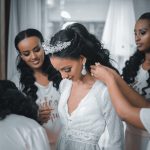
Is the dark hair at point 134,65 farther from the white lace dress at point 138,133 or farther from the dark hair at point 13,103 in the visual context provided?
the dark hair at point 13,103

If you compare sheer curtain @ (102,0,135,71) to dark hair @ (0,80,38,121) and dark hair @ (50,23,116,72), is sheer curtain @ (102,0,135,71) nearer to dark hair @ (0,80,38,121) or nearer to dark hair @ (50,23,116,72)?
dark hair @ (50,23,116,72)

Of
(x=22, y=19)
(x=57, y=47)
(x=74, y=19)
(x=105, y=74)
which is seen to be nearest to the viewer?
(x=105, y=74)

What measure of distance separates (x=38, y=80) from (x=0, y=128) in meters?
0.78

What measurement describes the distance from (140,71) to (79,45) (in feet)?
1.39

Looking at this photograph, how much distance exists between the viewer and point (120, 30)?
1634mm

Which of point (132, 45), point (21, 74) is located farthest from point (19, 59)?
point (132, 45)

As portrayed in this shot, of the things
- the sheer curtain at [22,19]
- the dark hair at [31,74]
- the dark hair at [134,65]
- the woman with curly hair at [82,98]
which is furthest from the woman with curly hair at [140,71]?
the sheer curtain at [22,19]

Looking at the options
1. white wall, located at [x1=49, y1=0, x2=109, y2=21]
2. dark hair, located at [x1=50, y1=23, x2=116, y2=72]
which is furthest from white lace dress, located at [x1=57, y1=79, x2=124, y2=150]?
white wall, located at [x1=49, y1=0, x2=109, y2=21]

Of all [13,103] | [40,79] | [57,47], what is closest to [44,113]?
[40,79]

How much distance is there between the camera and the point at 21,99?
3.39 feet

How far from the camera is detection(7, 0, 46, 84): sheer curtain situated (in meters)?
1.87

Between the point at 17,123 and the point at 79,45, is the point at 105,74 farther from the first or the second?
the point at 17,123

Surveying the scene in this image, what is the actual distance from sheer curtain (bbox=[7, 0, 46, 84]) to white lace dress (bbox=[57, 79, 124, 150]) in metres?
0.62

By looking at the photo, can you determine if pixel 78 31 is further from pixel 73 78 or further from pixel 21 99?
pixel 21 99
